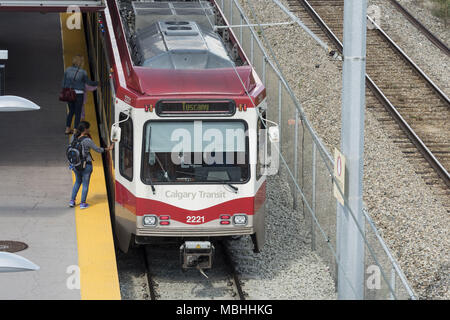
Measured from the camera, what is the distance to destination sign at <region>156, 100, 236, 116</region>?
1318 cm

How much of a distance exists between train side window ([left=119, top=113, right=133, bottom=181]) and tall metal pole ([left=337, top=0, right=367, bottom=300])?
11.5 feet

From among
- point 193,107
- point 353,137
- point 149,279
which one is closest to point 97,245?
point 149,279

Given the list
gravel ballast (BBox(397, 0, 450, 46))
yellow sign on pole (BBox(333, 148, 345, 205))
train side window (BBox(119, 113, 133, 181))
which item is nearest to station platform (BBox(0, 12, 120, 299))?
train side window (BBox(119, 113, 133, 181))

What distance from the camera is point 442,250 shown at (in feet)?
50.6

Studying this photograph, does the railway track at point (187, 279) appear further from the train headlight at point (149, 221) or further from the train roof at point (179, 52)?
the train roof at point (179, 52)

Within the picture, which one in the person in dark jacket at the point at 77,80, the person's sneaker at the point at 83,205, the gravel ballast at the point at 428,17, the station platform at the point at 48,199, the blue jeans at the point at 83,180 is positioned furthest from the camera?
the gravel ballast at the point at 428,17

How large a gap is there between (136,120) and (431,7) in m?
17.7

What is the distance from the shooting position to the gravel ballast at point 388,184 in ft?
49.3

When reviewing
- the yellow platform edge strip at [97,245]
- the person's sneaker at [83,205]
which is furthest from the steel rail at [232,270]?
the person's sneaker at [83,205]

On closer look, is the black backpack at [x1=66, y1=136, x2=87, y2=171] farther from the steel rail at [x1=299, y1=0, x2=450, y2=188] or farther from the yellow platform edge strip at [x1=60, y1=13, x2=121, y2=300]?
the steel rail at [x1=299, y1=0, x2=450, y2=188]

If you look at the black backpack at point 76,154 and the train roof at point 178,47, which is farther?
the black backpack at point 76,154

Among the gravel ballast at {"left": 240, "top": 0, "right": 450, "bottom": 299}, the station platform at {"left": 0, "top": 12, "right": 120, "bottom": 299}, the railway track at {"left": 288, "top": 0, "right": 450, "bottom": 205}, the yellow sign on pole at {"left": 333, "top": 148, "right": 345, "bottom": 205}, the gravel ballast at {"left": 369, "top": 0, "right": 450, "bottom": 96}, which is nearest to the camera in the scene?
the yellow sign on pole at {"left": 333, "top": 148, "right": 345, "bottom": 205}

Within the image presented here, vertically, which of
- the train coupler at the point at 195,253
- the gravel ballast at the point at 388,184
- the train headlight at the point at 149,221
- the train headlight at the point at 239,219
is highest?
the train headlight at the point at 149,221

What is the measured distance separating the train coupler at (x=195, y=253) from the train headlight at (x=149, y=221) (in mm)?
555
